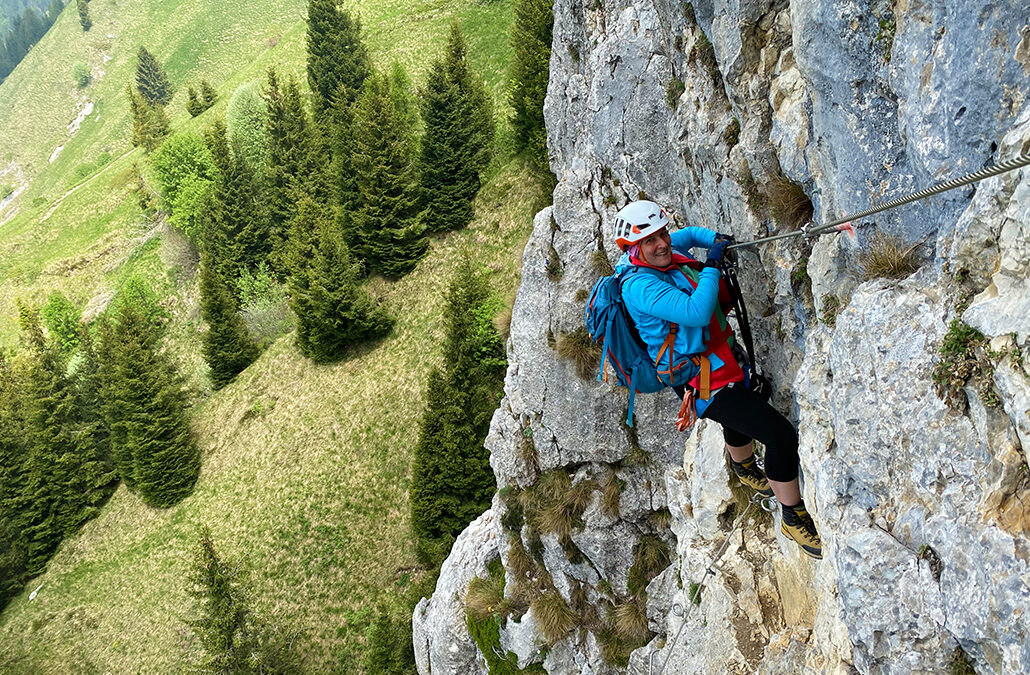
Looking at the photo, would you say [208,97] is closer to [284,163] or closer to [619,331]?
[284,163]

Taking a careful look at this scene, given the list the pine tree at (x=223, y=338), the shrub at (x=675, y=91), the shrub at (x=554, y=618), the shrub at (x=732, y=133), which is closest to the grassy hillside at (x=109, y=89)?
the pine tree at (x=223, y=338)

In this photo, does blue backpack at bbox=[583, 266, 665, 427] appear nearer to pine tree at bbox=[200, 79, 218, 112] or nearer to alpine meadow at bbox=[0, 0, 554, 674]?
A: alpine meadow at bbox=[0, 0, 554, 674]

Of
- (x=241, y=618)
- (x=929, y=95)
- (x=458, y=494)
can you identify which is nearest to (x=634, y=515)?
(x=929, y=95)

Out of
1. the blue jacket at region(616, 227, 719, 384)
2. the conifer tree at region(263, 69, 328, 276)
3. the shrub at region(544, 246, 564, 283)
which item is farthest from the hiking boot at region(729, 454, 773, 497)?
the conifer tree at region(263, 69, 328, 276)

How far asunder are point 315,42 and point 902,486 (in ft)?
198

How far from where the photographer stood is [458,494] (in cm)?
2702

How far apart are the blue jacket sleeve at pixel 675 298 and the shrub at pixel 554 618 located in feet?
31.0

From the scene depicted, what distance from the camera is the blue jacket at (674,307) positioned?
225 inches

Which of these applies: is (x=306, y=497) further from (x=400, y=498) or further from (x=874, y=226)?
(x=874, y=226)

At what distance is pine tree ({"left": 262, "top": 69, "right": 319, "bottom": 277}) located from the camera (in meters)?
45.8

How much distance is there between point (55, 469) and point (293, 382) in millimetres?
17860

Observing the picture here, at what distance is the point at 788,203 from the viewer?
21.0ft

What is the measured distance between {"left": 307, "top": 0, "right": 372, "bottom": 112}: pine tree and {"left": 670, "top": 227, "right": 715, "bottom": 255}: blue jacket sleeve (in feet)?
173

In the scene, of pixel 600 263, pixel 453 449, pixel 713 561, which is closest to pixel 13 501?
pixel 453 449
